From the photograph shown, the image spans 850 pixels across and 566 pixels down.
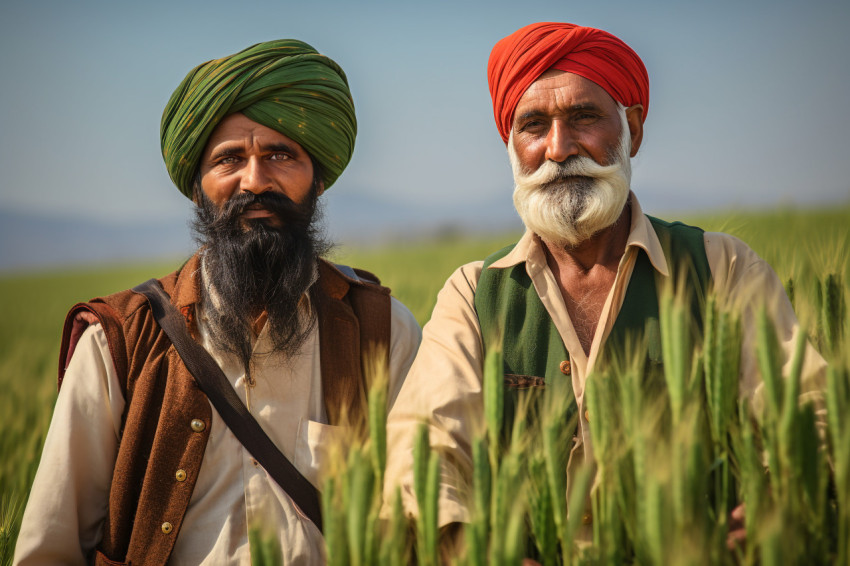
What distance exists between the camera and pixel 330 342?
109 inches

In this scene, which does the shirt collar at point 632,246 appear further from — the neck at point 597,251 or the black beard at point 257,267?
the black beard at point 257,267

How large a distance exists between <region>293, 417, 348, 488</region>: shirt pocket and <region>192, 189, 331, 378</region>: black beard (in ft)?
1.09

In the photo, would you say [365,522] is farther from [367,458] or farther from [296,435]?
[296,435]

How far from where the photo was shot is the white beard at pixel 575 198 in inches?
100.0

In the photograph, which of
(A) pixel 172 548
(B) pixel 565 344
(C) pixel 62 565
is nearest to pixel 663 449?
(B) pixel 565 344

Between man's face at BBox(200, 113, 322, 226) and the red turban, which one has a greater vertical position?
the red turban

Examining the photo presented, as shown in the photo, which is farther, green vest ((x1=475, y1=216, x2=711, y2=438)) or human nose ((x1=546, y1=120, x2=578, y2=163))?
human nose ((x1=546, y1=120, x2=578, y2=163))

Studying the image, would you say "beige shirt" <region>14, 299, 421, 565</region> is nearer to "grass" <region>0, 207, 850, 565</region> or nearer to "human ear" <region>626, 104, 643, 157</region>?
"grass" <region>0, 207, 850, 565</region>

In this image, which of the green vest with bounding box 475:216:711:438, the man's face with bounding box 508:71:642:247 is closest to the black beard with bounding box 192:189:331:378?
the green vest with bounding box 475:216:711:438

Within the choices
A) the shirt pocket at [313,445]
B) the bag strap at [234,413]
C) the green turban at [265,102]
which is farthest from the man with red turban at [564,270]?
the green turban at [265,102]

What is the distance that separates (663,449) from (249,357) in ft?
5.61

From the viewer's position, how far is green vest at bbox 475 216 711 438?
2.32 metres

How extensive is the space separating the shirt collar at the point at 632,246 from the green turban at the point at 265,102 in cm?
103

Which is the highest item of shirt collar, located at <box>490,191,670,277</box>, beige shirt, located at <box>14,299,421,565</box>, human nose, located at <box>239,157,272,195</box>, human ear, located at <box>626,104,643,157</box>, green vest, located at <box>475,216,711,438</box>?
human ear, located at <box>626,104,643,157</box>
